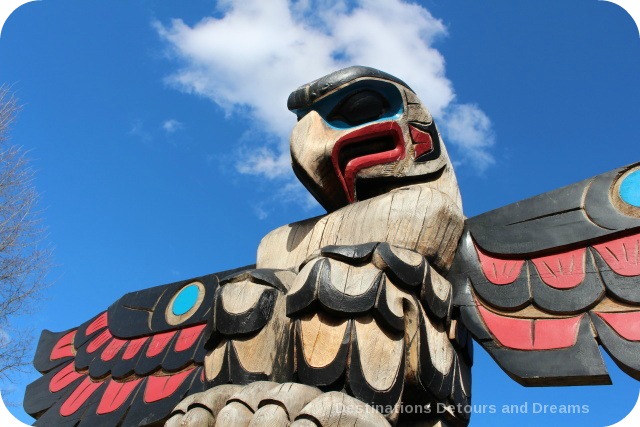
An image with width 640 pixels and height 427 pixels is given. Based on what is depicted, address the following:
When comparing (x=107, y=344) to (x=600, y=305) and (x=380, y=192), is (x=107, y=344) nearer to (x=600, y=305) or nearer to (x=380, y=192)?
(x=380, y=192)

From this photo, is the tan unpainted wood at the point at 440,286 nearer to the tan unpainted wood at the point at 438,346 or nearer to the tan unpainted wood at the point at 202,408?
the tan unpainted wood at the point at 438,346

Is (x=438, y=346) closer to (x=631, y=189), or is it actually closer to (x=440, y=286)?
(x=440, y=286)

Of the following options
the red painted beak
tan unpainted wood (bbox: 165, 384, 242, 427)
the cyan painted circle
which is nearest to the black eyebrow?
the red painted beak

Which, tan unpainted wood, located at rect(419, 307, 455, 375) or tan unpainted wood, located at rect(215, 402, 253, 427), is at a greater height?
tan unpainted wood, located at rect(419, 307, 455, 375)

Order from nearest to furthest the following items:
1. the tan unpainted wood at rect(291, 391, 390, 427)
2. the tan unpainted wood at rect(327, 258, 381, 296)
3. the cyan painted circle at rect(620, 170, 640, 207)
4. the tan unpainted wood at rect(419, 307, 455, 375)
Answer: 1. the tan unpainted wood at rect(291, 391, 390, 427)
2. the tan unpainted wood at rect(327, 258, 381, 296)
3. the tan unpainted wood at rect(419, 307, 455, 375)
4. the cyan painted circle at rect(620, 170, 640, 207)

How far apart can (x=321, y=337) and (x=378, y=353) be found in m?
0.20

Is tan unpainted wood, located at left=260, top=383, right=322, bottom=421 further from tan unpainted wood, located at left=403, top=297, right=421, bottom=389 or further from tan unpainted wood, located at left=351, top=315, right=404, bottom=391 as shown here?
tan unpainted wood, located at left=403, top=297, right=421, bottom=389

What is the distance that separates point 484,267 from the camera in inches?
113

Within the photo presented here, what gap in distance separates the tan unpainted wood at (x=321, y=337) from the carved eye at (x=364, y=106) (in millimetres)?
1160

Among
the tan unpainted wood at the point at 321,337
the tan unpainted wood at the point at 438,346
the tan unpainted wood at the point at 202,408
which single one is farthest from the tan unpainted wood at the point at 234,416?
the tan unpainted wood at the point at 438,346

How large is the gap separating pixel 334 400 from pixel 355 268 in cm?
56

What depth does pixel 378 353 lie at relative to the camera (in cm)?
237

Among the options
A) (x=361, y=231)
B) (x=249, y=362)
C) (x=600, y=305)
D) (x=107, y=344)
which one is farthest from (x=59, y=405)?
(x=600, y=305)

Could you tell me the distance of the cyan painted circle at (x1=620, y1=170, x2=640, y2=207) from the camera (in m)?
2.67
